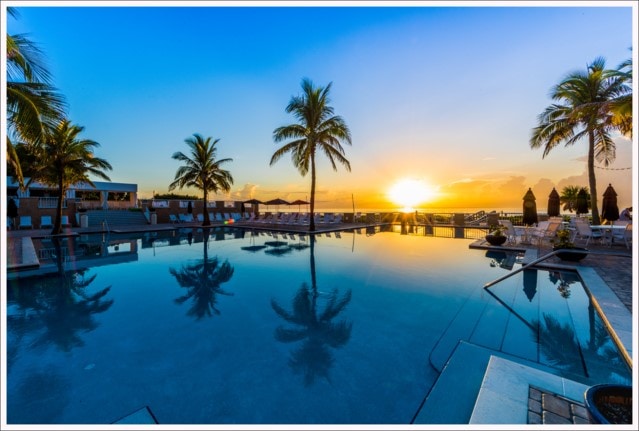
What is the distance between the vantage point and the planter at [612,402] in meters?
1.54

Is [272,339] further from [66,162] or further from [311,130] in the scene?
[66,162]

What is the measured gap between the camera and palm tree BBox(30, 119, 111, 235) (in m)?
14.5

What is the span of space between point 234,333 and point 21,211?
23.2 meters

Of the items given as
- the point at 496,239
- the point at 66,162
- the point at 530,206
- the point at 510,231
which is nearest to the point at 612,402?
the point at 496,239

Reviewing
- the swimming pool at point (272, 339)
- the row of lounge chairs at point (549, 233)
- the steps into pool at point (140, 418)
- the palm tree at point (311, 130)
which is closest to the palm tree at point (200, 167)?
the palm tree at point (311, 130)

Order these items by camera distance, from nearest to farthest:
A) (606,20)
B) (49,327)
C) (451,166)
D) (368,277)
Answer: (606,20)
(49,327)
(368,277)
(451,166)

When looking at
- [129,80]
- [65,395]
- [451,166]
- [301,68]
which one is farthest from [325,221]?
[65,395]

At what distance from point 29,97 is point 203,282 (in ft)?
20.4

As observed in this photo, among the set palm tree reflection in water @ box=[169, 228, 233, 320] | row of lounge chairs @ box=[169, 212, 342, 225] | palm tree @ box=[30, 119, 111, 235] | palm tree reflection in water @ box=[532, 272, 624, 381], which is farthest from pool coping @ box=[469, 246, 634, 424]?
palm tree @ box=[30, 119, 111, 235]

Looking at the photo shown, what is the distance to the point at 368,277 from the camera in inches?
266

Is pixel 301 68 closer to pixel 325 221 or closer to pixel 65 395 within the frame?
pixel 325 221

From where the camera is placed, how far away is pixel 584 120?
12.1m

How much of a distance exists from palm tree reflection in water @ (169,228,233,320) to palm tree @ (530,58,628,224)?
47.0 feet

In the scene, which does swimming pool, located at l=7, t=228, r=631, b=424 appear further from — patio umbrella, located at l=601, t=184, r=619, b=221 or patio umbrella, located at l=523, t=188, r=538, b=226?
patio umbrella, located at l=523, t=188, r=538, b=226
